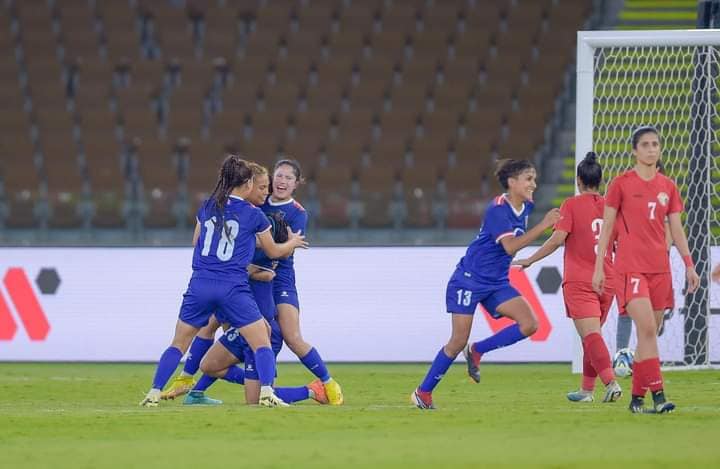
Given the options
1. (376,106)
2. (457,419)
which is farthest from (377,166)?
(457,419)

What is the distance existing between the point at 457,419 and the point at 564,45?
A: 50.4 feet

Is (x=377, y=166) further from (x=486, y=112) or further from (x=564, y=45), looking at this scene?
(x=564, y=45)

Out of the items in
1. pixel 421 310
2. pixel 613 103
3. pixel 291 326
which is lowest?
pixel 421 310

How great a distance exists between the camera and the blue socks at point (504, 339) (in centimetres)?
1055

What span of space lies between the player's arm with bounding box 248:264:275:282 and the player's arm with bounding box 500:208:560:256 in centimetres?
177

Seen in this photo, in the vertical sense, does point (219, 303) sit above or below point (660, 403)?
above

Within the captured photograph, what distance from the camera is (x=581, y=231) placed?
10742mm

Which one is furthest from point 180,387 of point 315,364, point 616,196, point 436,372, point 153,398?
point 616,196

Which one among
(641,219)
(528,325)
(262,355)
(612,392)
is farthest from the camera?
(612,392)

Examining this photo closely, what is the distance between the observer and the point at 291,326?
35.6 feet

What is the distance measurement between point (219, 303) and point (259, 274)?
2.15 feet

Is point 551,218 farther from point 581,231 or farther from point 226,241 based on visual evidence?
point 226,241

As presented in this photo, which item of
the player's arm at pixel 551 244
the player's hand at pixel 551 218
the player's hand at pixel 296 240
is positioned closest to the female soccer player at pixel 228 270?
the player's hand at pixel 296 240

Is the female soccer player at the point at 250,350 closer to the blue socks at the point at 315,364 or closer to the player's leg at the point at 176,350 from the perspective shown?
the blue socks at the point at 315,364
